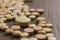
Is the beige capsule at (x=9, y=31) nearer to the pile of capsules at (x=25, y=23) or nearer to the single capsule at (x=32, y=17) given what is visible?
the pile of capsules at (x=25, y=23)

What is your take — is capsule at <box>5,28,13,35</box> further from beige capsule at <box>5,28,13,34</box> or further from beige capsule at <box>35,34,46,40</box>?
beige capsule at <box>35,34,46,40</box>

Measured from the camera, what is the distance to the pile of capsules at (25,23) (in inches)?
29.6

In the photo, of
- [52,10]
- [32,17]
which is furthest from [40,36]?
[52,10]

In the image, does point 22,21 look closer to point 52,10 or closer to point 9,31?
point 9,31

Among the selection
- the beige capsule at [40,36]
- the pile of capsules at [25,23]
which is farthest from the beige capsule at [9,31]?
the beige capsule at [40,36]

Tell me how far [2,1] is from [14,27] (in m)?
0.35

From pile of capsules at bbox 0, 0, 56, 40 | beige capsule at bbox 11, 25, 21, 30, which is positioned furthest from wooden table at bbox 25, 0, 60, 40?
beige capsule at bbox 11, 25, 21, 30

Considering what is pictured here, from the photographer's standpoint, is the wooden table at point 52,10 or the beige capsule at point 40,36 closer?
the beige capsule at point 40,36

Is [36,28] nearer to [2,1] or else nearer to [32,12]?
[32,12]

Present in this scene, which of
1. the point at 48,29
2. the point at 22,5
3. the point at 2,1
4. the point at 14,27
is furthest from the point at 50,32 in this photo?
the point at 2,1

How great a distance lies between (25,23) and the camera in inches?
32.5

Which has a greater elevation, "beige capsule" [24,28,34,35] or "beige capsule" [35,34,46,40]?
"beige capsule" [24,28,34,35]

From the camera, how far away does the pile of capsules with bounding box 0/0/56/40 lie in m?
0.75

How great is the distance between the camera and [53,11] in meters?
1.00
